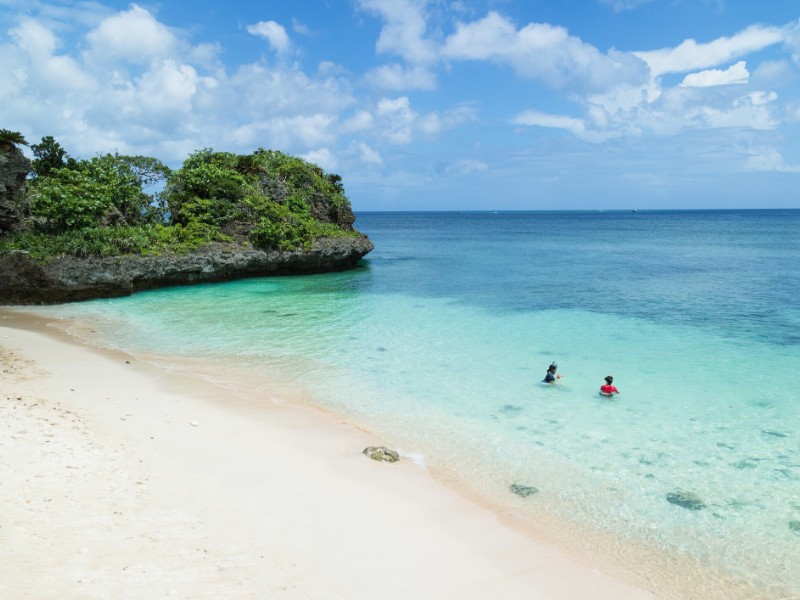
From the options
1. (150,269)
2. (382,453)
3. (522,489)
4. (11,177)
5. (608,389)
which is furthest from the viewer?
(150,269)

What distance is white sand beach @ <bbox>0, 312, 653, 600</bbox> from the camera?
18.9 ft

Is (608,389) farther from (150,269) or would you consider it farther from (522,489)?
(150,269)

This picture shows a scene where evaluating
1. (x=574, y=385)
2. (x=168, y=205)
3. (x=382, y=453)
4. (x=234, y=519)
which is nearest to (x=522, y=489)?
(x=382, y=453)

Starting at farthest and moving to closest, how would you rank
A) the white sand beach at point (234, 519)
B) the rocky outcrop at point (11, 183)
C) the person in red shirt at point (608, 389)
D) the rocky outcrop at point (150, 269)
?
the rocky outcrop at point (11, 183) → the rocky outcrop at point (150, 269) → the person in red shirt at point (608, 389) → the white sand beach at point (234, 519)

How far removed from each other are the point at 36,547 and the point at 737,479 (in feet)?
32.6

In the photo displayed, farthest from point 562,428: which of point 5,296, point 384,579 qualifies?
point 5,296

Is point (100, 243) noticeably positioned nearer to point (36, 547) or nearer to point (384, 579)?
point (36, 547)

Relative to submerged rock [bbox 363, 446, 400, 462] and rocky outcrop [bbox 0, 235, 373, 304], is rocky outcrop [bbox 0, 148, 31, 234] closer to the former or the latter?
rocky outcrop [bbox 0, 235, 373, 304]

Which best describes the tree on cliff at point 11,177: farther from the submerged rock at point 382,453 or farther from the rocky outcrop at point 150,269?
the submerged rock at point 382,453

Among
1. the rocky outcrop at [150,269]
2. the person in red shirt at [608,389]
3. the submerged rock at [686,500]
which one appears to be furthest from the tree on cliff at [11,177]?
the submerged rock at [686,500]

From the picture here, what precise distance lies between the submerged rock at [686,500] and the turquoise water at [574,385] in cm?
10

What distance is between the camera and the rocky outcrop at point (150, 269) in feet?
76.4

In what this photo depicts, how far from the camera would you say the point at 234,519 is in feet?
23.5

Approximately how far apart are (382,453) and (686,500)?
4.89 m
